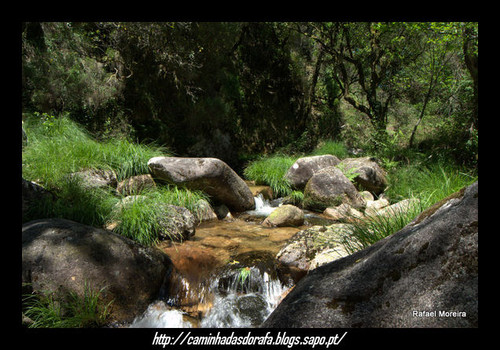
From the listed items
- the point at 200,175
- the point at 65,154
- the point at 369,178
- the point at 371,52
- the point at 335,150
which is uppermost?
the point at 371,52

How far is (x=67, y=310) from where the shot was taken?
7.84ft

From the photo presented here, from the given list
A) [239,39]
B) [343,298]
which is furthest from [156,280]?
[239,39]

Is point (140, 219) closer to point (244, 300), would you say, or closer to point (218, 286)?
point (218, 286)

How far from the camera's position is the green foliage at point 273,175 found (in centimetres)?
754

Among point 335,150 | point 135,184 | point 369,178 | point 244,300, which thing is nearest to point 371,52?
point 335,150

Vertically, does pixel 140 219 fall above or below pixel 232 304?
above

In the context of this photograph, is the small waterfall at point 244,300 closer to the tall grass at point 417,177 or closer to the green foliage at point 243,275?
the green foliage at point 243,275

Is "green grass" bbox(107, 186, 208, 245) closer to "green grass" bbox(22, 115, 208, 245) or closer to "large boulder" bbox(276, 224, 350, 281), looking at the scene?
"green grass" bbox(22, 115, 208, 245)

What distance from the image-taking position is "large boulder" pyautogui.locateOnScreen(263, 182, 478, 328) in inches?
40.7

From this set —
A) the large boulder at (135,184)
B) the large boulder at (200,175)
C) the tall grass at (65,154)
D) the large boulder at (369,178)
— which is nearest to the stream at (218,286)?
the large boulder at (200,175)

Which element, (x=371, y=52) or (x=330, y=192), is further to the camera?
(x=371, y=52)

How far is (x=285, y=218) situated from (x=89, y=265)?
330 centimetres

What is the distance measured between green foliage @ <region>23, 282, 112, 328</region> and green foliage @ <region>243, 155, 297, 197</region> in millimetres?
5502
